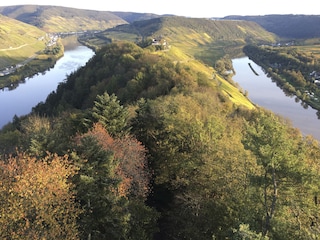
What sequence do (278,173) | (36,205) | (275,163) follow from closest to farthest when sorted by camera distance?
(275,163), (278,173), (36,205)

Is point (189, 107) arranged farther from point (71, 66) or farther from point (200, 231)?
point (71, 66)

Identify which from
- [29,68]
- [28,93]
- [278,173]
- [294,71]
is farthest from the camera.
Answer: [29,68]

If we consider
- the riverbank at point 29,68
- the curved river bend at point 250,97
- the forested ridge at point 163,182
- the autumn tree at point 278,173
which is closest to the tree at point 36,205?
the forested ridge at point 163,182

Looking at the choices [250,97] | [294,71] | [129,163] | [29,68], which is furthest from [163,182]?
[29,68]

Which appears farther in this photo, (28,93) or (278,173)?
(28,93)

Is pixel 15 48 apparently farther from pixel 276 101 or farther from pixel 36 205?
pixel 36 205

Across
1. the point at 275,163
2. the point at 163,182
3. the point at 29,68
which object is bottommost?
the point at 29,68

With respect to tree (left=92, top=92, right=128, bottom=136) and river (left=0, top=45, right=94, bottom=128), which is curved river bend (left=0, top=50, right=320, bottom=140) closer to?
river (left=0, top=45, right=94, bottom=128)
